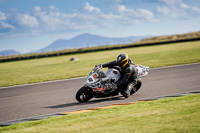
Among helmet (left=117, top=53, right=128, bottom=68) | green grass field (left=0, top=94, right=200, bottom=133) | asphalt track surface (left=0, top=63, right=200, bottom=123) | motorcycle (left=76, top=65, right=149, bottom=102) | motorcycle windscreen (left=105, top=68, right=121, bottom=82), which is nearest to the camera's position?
Answer: green grass field (left=0, top=94, right=200, bottom=133)

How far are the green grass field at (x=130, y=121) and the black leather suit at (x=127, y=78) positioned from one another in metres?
2.04

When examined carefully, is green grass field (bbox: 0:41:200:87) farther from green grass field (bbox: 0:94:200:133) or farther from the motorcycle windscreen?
green grass field (bbox: 0:94:200:133)

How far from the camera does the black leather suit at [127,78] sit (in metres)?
8.73

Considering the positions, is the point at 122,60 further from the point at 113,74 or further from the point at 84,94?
the point at 84,94

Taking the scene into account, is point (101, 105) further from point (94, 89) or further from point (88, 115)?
point (88, 115)

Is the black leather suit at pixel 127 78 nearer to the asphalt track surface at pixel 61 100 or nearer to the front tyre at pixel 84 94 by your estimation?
the asphalt track surface at pixel 61 100

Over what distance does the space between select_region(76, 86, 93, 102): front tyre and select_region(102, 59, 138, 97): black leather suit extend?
98cm

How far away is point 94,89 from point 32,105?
6.81 feet

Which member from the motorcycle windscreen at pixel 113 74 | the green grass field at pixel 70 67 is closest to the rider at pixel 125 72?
the motorcycle windscreen at pixel 113 74

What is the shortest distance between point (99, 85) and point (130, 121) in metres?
3.31

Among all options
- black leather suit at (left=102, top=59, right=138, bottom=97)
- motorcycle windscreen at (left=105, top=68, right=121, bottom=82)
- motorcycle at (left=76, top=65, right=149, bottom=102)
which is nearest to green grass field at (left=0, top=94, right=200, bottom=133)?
motorcycle at (left=76, top=65, right=149, bottom=102)

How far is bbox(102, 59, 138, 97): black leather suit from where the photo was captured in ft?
28.6

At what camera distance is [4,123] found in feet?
21.8

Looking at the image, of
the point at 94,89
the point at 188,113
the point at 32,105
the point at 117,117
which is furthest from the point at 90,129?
the point at 32,105
